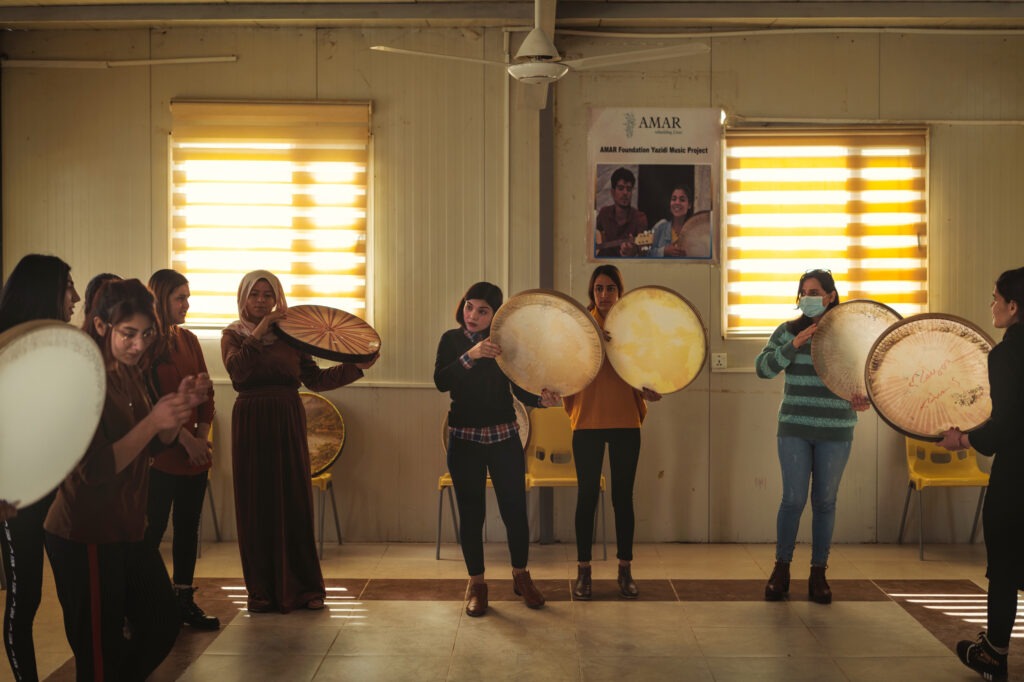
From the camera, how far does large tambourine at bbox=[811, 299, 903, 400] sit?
4.10 meters

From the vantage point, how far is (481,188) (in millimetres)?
5457

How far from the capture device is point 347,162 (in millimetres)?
5441

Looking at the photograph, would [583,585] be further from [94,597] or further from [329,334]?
[94,597]

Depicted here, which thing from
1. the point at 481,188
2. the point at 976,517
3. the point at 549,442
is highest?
the point at 481,188

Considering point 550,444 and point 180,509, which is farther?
point 550,444

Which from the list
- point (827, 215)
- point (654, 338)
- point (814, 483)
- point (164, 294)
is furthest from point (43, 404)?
point (827, 215)

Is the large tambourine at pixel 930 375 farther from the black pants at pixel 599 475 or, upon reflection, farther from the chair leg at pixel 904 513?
the chair leg at pixel 904 513

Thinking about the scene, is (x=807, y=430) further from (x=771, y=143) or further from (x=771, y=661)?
(x=771, y=143)

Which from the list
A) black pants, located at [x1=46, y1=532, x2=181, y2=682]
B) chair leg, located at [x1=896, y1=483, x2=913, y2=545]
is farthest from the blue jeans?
black pants, located at [x1=46, y1=532, x2=181, y2=682]

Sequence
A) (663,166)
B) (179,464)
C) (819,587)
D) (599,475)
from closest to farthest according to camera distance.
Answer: (179,464), (819,587), (599,475), (663,166)

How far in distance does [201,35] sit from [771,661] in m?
4.37

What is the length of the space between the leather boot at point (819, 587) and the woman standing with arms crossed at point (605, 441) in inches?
30.1

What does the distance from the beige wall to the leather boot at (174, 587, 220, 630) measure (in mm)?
1582

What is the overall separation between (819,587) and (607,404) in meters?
1.22
